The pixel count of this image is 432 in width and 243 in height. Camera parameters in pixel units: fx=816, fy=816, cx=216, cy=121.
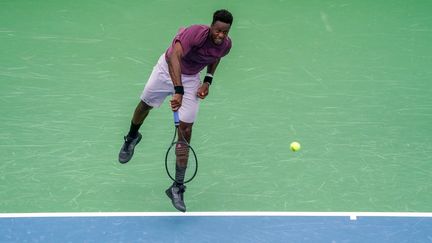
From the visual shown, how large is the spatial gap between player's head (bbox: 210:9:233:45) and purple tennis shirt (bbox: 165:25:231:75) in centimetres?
14

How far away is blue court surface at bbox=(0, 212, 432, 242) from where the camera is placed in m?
8.07

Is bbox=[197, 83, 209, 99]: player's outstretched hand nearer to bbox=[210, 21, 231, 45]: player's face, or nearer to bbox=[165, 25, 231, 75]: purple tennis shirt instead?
bbox=[165, 25, 231, 75]: purple tennis shirt

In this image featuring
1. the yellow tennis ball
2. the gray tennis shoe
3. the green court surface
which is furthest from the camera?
the yellow tennis ball

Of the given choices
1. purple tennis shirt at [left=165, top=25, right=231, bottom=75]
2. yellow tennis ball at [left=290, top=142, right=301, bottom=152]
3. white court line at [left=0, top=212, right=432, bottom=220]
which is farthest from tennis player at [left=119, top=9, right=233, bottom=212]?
A: yellow tennis ball at [left=290, top=142, right=301, bottom=152]

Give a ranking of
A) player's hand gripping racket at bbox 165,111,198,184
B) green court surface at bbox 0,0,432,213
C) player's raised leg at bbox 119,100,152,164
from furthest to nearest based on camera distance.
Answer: player's raised leg at bbox 119,100,152,164 < green court surface at bbox 0,0,432,213 < player's hand gripping racket at bbox 165,111,198,184

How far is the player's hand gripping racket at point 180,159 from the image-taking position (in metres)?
8.02

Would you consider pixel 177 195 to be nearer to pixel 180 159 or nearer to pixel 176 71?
pixel 180 159

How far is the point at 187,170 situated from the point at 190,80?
941 mm

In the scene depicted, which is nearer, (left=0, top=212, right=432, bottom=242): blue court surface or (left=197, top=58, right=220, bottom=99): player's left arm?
(left=0, top=212, right=432, bottom=242): blue court surface

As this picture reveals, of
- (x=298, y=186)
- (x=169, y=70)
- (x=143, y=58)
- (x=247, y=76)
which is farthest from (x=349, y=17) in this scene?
(x=169, y=70)

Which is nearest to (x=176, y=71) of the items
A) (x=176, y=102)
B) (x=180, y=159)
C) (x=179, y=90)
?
(x=179, y=90)

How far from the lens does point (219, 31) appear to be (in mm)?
7867

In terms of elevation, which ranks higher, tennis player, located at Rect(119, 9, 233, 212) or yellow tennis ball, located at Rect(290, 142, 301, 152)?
tennis player, located at Rect(119, 9, 233, 212)

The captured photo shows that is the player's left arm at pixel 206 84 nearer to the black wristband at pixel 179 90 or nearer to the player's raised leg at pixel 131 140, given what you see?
the black wristband at pixel 179 90
